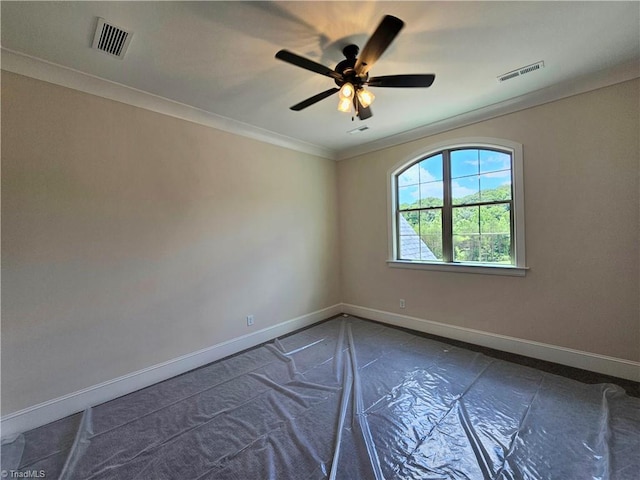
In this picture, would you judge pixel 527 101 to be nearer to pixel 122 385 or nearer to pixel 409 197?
pixel 409 197

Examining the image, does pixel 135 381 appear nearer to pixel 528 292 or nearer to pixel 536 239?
pixel 528 292

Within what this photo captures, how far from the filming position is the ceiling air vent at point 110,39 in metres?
1.84

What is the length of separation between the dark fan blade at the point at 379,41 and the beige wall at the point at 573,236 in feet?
7.31

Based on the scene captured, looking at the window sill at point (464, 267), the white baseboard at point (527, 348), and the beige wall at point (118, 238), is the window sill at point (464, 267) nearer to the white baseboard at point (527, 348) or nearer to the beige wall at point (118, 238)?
the white baseboard at point (527, 348)

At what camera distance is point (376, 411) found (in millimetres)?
2191

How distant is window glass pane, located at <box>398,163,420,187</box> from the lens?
4.04 meters

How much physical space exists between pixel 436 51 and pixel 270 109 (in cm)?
176

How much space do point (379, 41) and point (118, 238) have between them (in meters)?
2.75

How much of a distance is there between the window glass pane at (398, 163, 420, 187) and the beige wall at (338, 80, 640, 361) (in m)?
0.55

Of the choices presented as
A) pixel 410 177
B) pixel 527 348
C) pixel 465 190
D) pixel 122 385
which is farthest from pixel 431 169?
pixel 122 385

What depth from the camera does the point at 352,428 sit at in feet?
6.57

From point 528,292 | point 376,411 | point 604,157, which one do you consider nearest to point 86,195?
point 376,411

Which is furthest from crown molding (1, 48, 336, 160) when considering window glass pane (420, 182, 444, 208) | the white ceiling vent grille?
the white ceiling vent grille

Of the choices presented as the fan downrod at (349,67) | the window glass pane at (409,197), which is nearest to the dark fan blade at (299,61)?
the fan downrod at (349,67)
